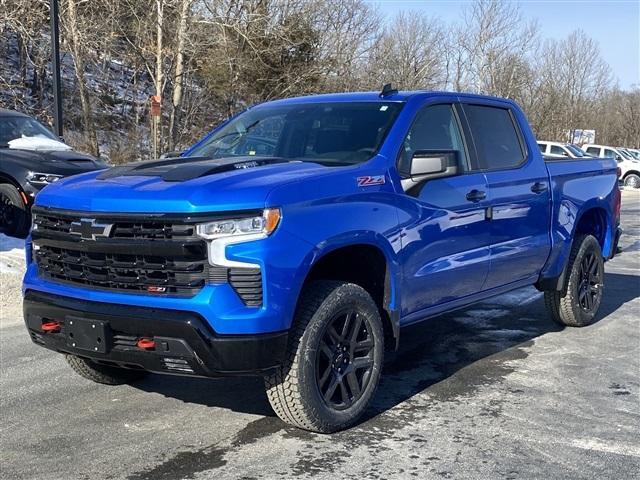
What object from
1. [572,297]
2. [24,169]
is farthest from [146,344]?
[24,169]

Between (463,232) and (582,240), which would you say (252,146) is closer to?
(463,232)

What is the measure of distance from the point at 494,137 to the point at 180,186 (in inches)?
113

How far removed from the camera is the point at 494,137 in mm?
5734

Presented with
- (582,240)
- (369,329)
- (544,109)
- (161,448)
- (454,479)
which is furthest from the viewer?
(544,109)

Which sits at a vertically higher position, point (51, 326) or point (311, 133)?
point (311, 133)

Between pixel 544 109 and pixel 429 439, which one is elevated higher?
pixel 544 109

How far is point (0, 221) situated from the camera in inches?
416

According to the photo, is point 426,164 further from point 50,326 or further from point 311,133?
point 50,326

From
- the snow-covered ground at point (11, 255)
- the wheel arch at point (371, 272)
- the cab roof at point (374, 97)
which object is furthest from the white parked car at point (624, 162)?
the wheel arch at point (371, 272)

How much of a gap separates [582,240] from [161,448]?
4.39m

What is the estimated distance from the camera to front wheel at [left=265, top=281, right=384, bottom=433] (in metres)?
3.88

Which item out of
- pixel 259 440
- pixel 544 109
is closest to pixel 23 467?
→ pixel 259 440

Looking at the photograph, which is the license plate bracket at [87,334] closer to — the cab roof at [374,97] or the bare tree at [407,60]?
the cab roof at [374,97]

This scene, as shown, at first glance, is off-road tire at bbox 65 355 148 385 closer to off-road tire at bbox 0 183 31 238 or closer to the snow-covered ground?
the snow-covered ground
